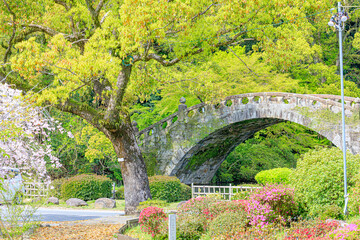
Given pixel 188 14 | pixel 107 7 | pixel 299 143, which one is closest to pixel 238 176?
pixel 299 143

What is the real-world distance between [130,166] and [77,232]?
3823 millimetres

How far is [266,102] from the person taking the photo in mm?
21094

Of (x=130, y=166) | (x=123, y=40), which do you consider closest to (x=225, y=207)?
(x=130, y=166)

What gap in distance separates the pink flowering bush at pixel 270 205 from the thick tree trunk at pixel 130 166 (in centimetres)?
604

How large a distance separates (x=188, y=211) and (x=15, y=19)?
871cm

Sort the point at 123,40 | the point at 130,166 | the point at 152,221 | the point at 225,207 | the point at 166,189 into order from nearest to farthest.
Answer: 1. the point at 152,221
2. the point at 225,207
3. the point at 123,40
4. the point at 130,166
5. the point at 166,189

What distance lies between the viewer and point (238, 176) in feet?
102

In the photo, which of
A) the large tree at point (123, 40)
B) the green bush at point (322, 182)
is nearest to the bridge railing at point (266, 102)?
the large tree at point (123, 40)

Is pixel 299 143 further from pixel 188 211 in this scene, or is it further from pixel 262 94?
pixel 188 211

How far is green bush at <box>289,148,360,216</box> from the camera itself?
31.9 ft

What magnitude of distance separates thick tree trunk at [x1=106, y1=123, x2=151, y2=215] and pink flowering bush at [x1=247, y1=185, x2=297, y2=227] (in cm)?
604

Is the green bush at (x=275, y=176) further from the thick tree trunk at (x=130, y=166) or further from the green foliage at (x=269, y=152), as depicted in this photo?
the green foliage at (x=269, y=152)

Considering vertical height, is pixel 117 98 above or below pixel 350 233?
above

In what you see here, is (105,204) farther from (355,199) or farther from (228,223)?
(355,199)
